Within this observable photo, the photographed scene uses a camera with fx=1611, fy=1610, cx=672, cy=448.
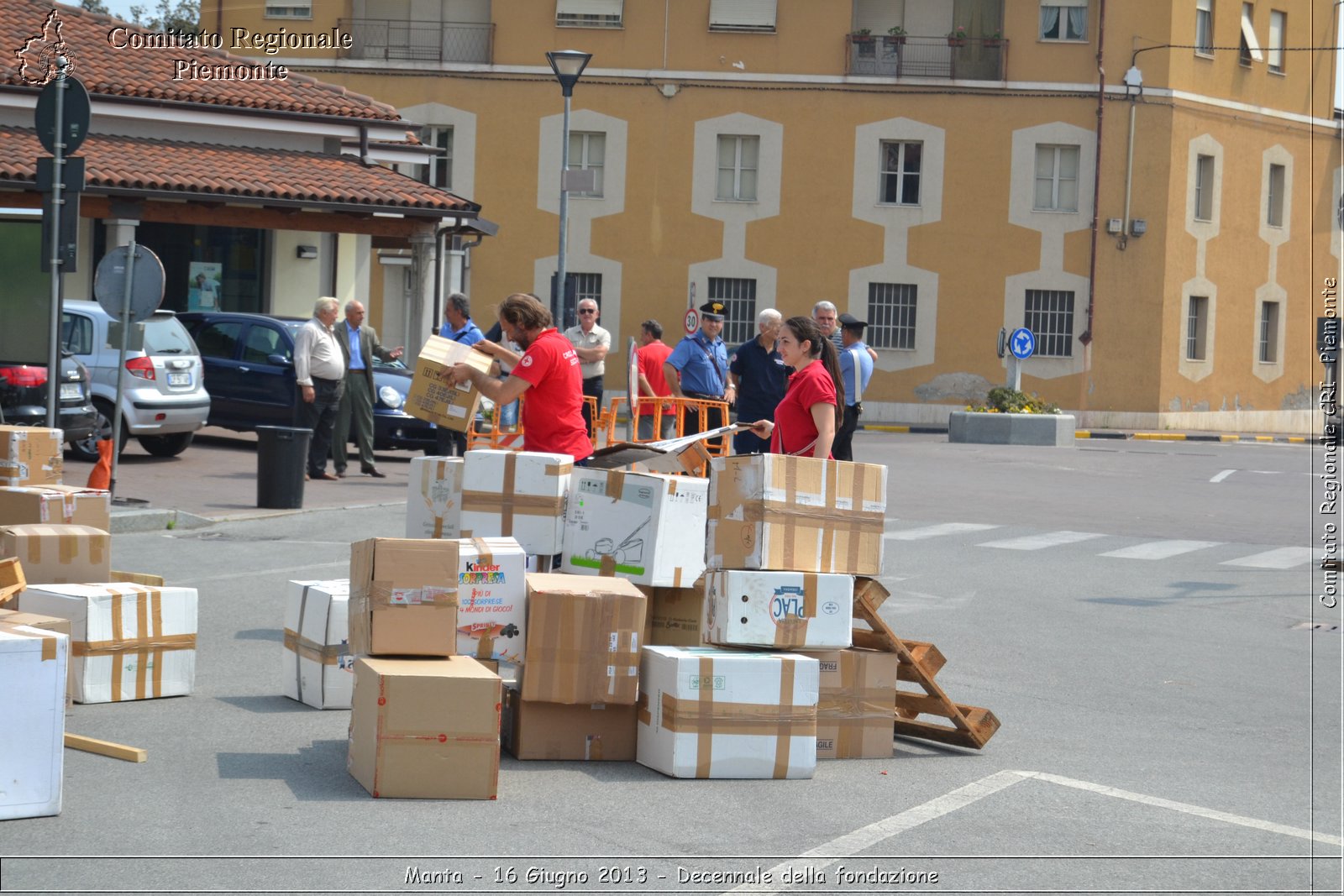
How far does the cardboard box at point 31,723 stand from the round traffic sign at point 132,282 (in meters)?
9.60

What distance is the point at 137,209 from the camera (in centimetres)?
2378

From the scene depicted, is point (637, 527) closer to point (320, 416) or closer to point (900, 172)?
point (320, 416)

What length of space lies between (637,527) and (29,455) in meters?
4.36

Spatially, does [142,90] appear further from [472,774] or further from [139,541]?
[472,774]

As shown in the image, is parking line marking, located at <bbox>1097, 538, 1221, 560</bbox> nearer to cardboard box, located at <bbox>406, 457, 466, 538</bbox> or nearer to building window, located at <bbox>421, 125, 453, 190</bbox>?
cardboard box, located at <bbox>406, 457, 466, 538</bbox>

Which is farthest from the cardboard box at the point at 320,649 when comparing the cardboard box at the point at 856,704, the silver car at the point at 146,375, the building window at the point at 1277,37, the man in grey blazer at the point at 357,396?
the building window at the point at 1277,37

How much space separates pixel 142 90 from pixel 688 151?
17.6 metres

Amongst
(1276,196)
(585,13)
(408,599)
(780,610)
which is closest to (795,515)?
(780,610)

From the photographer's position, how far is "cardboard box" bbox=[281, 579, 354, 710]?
775 centimetres

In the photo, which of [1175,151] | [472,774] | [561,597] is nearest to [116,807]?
[472,774]

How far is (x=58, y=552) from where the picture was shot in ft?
28.0

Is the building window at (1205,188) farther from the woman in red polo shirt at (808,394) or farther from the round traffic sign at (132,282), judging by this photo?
the woman in red polo shirt at (808,394)

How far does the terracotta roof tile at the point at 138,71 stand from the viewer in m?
25.9

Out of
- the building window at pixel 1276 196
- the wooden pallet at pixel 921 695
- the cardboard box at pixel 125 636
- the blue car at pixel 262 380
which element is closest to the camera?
the wooden pallet at pixel 921 695
